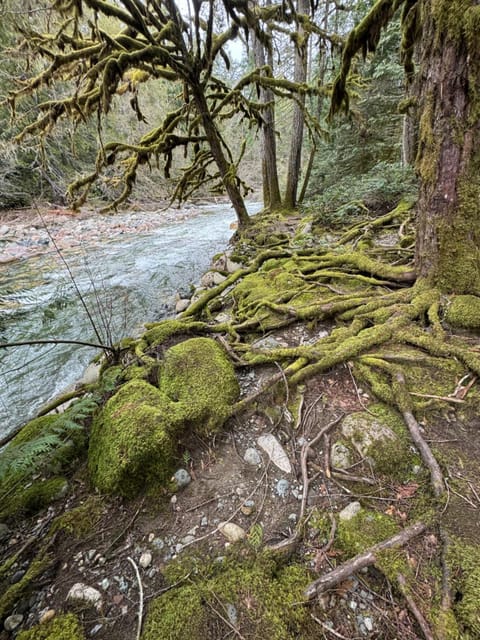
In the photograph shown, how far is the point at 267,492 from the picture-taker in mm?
1724

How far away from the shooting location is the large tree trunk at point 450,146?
2.07 m

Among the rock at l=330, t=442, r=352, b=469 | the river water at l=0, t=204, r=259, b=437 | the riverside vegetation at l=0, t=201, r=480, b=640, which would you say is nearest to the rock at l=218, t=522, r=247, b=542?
the riverside vegetation at l=0, t=201, r=480, b=640

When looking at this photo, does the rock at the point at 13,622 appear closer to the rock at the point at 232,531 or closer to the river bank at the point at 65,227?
the rock at the point at 232,531

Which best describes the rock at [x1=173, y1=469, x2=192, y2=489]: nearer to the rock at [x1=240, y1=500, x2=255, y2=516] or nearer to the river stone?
the rock at [x1=240, y1=500, x2=255, y2=516]

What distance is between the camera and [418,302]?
2576mm

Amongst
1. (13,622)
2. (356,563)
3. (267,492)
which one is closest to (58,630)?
(13,622)

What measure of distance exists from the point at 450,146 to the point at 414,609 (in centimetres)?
291

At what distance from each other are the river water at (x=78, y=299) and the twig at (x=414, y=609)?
2.85 m

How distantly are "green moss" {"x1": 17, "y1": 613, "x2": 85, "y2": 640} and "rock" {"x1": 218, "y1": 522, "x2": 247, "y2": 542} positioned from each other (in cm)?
69

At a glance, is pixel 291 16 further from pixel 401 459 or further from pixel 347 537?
pixel 347 537

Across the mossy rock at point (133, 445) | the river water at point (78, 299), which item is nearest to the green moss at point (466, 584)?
the mossy rock at point (133, 445)

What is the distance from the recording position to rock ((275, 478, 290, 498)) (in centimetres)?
170

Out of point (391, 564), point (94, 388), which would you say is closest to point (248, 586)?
point (391, 564)

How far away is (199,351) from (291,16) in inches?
292
